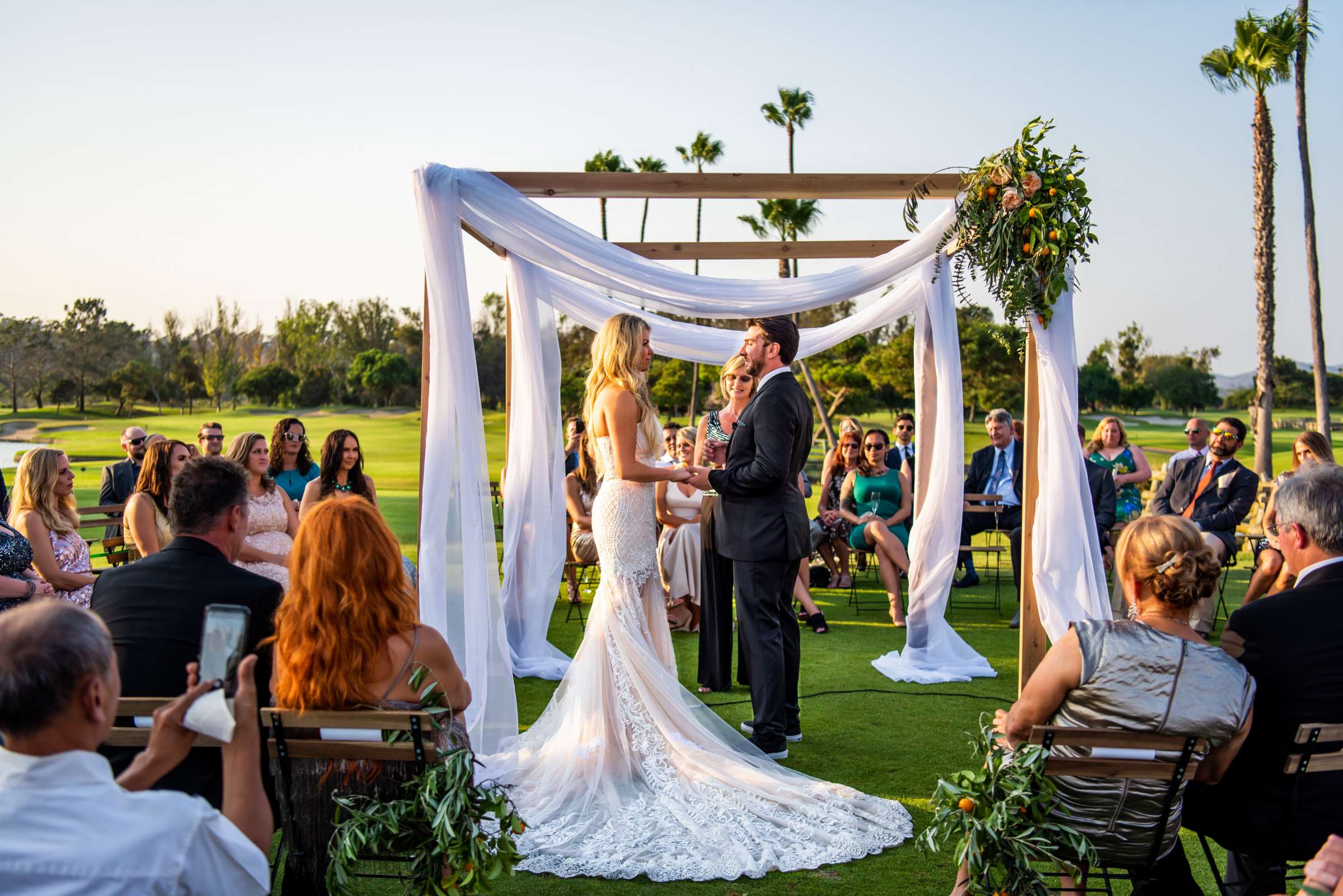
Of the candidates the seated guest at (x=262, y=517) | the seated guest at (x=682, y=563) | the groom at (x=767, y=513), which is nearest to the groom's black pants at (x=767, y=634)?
the groom at (x=767, y=513)

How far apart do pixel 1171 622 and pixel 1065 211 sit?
264 centimetres

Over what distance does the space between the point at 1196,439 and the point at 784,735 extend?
17.2 ft

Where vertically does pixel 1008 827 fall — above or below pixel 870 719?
above

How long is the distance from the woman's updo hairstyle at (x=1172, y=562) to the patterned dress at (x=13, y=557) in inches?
185

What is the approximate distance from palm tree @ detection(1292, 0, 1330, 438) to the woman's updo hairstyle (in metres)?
18.8

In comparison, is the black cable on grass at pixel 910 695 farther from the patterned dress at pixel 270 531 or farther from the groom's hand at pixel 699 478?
the patterned dress at pixel 270 531

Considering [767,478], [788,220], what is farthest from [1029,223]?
[788,220]

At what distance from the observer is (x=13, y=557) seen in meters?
4.82

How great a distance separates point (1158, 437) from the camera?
3966 centimetres

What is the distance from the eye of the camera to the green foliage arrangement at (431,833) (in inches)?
107

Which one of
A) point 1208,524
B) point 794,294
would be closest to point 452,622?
point 794,294

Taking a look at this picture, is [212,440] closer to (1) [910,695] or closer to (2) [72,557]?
(2) [72,557]

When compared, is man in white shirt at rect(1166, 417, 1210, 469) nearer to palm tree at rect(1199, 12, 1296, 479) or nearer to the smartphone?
the smartphone

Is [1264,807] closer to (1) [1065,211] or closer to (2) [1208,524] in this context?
(1) [1065,211]
